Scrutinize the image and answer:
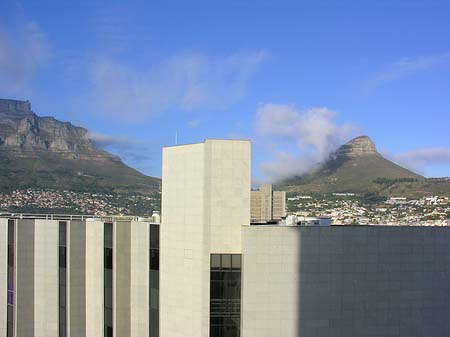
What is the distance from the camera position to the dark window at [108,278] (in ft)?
113

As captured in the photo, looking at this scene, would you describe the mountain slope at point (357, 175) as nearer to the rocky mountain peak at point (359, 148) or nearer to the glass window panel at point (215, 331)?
the rocky mountain peak at point (359, 148)

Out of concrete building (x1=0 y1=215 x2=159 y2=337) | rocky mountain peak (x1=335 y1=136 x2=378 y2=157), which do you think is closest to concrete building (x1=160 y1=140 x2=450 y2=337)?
concrete building (x1=0 y1=215 x2=159 y2=337)

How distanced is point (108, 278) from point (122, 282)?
1481mm

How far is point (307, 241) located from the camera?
94.5 ft

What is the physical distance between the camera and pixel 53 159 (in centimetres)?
15400

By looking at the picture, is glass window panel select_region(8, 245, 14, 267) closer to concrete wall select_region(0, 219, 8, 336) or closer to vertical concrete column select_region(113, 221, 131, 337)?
concrete wall select_region(0, 219, 8, 336)

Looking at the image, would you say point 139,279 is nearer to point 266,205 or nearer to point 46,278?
point 46,278

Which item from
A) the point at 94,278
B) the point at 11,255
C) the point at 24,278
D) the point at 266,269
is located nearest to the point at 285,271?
the point at 266,269

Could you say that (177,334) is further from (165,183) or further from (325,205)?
(325,205)

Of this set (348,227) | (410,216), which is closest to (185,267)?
(348,227)

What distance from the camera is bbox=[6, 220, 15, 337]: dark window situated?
130ft

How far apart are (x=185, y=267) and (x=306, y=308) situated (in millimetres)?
7301

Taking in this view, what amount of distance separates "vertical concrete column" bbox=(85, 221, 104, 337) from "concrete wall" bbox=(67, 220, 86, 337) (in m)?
Answer: 0.36

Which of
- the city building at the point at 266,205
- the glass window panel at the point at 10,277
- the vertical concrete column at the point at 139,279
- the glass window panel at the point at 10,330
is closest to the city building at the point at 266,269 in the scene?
the vertical concrete column at the point at 139,279
